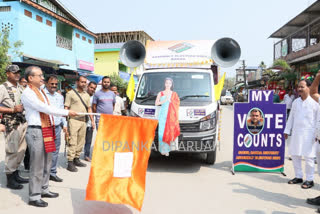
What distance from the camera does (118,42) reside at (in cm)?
3666

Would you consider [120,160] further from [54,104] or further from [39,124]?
[54,104]

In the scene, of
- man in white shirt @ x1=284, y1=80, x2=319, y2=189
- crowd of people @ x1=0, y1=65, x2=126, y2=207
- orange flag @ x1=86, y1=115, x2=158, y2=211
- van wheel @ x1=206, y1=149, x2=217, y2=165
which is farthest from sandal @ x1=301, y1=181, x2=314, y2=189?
crowd of people @ x1=0, y1=65, x2=126, y2=207

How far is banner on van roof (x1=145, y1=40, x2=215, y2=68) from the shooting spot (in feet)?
21.6

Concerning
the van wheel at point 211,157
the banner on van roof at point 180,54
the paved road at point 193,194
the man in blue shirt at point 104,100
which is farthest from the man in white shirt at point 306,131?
the man in blue shirt at point 104,100

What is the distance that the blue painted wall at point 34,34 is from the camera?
1495cm

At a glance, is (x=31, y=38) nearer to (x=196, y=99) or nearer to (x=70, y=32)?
(x=70, y=32)

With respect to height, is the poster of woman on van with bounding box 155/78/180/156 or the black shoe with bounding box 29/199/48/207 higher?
the poster of woman on van with bounding box 155/78/180/156

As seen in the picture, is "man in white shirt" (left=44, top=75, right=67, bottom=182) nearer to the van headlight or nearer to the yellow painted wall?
the van headlight

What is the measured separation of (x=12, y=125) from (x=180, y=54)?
12.9ft

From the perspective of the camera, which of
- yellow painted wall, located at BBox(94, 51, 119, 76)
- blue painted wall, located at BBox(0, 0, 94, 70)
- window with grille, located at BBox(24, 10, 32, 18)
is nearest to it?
blue painted wall, located at BBox(0, 0, 94, 70)

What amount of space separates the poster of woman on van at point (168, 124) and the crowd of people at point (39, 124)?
1.56 metres

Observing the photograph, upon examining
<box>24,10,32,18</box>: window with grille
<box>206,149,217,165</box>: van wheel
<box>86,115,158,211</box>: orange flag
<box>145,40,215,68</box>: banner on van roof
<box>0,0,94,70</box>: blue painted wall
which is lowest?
<box>206,149,217,165</box>: van wheel

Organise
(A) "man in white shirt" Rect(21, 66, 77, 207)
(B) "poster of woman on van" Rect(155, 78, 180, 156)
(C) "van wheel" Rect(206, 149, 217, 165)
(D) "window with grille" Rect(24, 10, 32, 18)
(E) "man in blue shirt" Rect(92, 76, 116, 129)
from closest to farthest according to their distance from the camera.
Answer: (A) "man in white shirt" Rect(21, 66, 77, 207)
(B) "poster of woman on van" Rect(155, 78, 180, 156)
(C) "van wheel" Rect(206, 149, 217, 165)
(E) "man in blue shirt" Rect(92, 76, 116, 129)
(D) "window with grille" Rect(24, 10, 32, 18)

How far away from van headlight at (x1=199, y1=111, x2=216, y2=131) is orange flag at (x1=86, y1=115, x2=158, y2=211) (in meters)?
2.04
